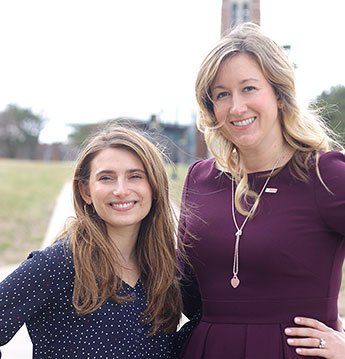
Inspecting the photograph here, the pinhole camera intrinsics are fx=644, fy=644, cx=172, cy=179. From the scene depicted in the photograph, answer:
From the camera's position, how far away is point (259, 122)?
213 cm

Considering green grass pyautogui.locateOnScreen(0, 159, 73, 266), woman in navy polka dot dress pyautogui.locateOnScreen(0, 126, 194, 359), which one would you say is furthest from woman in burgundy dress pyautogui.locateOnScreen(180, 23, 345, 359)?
green grass pyautogui.locateOnScreen(0, 159, 73, 266)

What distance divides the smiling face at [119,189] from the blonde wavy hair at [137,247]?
3 centimetres

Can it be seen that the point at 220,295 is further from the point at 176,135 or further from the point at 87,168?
the point at 176,135

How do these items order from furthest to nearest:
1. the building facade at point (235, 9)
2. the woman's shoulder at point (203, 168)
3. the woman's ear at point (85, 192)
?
the building facade at point (235, 9) → the woman's shoulder at point (203, 168) → the woman's ear at point (85, 192)

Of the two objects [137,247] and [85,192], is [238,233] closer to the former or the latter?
[137,247]

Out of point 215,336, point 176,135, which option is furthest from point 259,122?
point 176,135

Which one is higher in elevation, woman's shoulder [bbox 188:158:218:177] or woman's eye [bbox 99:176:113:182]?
woman's shoulder [bbox 188:158:218:177]

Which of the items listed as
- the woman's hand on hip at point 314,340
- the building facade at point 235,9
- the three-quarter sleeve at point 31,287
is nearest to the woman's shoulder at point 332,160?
the woman's hand on hip at point 314,340

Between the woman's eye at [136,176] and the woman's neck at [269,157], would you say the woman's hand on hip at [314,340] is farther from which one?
the woman's eye at [136,176]

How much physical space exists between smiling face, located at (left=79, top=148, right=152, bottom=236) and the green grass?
318 cm

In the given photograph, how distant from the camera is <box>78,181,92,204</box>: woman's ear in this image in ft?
7.25

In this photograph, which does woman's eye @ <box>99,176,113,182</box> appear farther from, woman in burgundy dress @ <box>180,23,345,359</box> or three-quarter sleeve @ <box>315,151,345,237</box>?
three-quarter sleeve @ <box>315,151,345,237</box>

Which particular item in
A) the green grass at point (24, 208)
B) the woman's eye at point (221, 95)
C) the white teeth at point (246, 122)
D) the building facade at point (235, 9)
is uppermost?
the building facade at point (235, 9)

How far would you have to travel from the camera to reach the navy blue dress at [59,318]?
6.24ft
